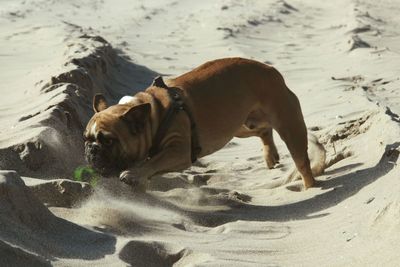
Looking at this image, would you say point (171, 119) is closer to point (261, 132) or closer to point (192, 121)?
point (192, 121)

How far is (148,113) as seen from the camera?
4840 mm

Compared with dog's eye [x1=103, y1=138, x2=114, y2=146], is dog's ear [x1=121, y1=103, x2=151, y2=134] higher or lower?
higher

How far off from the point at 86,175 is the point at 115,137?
467 millimetres

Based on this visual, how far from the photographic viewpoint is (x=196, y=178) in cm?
622

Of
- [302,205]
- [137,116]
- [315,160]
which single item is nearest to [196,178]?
[315,160]

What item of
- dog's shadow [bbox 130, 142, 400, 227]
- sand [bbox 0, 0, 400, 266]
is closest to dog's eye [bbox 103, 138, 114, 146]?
sand [bbox 0, 0, 400, 266]

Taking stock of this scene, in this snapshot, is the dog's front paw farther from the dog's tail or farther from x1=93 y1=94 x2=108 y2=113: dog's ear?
the dog's tail

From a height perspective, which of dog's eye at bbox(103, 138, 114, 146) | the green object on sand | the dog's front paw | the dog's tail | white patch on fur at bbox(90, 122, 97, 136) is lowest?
the dog's tail

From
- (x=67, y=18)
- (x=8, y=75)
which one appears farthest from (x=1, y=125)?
(x=67, y=18)

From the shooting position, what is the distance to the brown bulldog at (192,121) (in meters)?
4.78

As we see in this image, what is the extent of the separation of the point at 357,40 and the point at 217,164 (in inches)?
264

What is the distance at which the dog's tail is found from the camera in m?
5.99

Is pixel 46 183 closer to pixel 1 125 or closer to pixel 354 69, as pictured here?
pixel 1 125

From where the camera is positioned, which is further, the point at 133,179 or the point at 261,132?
the point at 261,132
